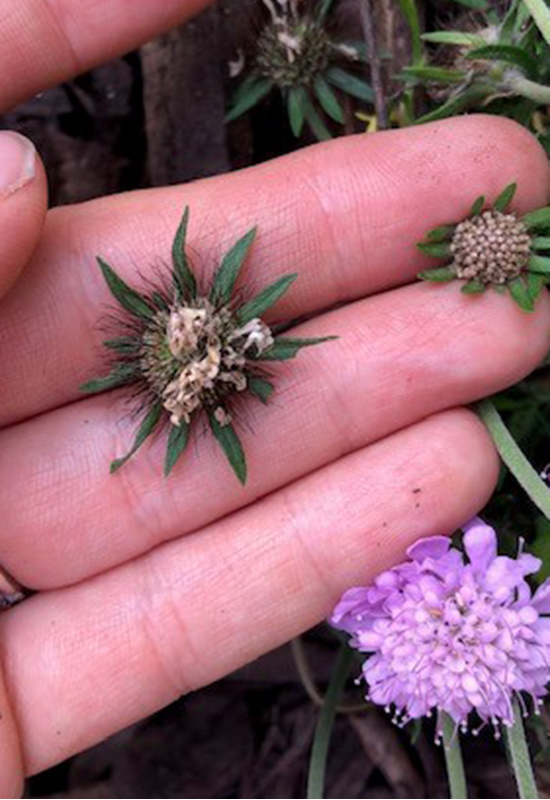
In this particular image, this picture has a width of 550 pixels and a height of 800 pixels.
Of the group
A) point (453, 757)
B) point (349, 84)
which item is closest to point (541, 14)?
point (349, 84)

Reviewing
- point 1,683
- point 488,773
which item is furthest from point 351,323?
point 488,773

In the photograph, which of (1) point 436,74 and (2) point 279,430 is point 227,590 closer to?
(2) point 279,430

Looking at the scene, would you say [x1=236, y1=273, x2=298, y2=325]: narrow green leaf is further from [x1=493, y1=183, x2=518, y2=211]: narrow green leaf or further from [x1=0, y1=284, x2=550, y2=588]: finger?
[x1=493, y1=183, x2=518, y2=211]: narrow green leaf

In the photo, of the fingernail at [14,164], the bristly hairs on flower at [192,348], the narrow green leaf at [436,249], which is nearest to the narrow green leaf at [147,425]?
the bristly hairs on flower at [192,348]

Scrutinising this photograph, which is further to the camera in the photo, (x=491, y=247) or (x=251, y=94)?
(x=251, y=94)

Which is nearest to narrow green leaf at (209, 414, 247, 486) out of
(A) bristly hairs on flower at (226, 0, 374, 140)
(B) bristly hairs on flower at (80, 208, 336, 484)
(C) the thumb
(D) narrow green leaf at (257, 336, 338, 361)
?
(B) bristly hairs on flower at (80, 208, 336, 484)

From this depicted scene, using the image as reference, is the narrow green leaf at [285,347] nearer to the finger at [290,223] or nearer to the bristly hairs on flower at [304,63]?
the finger at [290,223]
